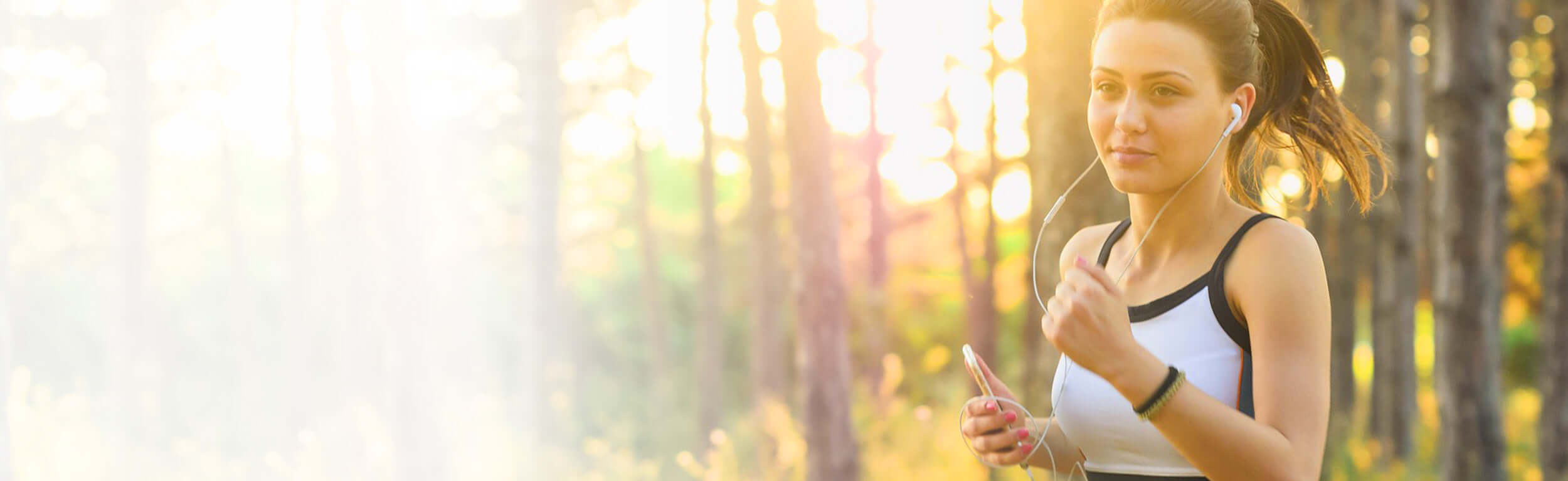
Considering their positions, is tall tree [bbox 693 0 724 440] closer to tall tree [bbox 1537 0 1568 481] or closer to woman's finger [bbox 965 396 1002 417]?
tall tree [bbox 1537 0 1568 481]

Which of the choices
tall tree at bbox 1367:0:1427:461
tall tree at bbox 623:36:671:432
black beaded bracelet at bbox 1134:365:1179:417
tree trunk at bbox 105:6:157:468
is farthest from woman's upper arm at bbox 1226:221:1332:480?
tree trunk at bbox 105:6:157:468

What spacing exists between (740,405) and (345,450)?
493 inches

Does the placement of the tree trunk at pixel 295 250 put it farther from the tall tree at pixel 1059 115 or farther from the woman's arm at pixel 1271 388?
the woman's arm at pixel 1271 388

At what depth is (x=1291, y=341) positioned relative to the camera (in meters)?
1.88

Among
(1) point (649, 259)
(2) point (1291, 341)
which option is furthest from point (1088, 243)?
(1) point (649, 259)

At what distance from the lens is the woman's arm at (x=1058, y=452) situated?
2357 millimetres

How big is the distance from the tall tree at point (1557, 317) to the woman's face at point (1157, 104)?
8.04 m

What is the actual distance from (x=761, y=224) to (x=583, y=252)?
14.7m

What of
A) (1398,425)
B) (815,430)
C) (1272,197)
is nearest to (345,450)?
(815,430)

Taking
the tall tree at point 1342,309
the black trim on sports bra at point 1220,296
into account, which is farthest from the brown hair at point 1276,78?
the tall tree at point 1342,309

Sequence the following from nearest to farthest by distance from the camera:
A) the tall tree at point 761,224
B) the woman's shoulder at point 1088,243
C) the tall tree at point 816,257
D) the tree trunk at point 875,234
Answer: the woman's shoulder at point 1088,243
the tall tree at point 816,257
the tall tree at point 761,224
the tree trunk at point 875,234

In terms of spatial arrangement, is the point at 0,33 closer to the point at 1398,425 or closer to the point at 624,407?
the point at 624,407

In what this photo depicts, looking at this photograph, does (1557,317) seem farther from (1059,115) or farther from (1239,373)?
(1239,373)

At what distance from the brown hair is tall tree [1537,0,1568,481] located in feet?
25.1
